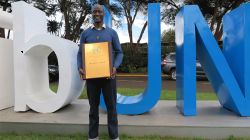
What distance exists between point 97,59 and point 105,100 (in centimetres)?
60

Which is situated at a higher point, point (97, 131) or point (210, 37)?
point (210, 37)

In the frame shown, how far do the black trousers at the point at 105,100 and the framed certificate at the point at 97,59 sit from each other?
138mm

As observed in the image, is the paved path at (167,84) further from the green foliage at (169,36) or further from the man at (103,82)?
the green foliage at (169,36)

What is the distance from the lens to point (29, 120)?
5.90 m

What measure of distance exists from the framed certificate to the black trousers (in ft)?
0.45

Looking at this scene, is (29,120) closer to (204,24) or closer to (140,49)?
(204,24)

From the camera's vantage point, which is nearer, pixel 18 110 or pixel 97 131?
pixel 97 131

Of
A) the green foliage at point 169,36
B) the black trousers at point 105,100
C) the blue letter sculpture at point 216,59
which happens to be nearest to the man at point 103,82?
the black trousers at point 105,100

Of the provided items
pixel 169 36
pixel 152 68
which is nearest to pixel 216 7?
pixel 169 36

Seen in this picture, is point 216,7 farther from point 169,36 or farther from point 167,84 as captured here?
point 169,36

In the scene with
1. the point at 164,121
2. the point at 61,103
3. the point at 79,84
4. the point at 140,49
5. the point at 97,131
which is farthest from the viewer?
the point at 140,49

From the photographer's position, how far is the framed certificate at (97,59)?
4.90 metres

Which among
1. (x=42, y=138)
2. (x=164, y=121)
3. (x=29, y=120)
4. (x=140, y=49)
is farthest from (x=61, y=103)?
(x=140, y=49)

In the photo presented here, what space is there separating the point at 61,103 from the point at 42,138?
1.10m
